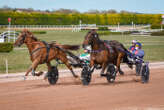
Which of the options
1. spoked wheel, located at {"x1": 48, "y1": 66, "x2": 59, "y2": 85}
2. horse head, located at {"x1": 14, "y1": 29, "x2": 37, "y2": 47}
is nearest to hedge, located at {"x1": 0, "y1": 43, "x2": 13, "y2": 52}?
spoked wheel, located at {"x1": 48, "y1": 66, "x2": 59, "y2": 85}

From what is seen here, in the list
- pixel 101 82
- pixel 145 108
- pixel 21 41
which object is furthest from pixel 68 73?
pixel 145 108

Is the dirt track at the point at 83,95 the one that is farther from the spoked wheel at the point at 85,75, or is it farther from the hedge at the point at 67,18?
the hedge at the point at 67,18

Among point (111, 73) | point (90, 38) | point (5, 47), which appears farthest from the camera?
point (5, 47)

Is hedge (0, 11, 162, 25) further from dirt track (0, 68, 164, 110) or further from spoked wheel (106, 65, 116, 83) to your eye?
spoked wheel (106, 65, 116, 83)

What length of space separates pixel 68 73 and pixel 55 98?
5.80 meters

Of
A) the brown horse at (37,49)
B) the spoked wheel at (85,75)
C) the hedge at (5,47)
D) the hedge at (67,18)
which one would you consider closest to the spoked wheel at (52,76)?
the brown horse at (37,49)

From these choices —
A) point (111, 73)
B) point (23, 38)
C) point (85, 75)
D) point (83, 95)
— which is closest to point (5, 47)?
point (23, 38)

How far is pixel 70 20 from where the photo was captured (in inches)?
3479

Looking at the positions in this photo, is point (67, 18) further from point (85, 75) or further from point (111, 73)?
point (85, 75)

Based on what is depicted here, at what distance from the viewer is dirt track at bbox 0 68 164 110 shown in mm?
8375

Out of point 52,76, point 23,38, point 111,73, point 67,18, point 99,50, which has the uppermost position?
point 23,38

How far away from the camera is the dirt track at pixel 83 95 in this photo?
8375mm

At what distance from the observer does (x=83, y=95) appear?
9742 millimetres

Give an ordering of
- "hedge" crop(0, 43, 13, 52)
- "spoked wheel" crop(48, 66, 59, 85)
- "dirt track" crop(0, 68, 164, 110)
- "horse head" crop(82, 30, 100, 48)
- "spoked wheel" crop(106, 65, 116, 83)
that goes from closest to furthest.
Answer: "dirt track" crop(0, 68, 164, 110) < "horse head" crop(82, 30, 100, 48) < "spoked wheel" crop(106, 65, 116, 83) < "spoked wheel" crop(48, 66, 59, 85) < "hedge" crop(0, 43, 13, 52)
